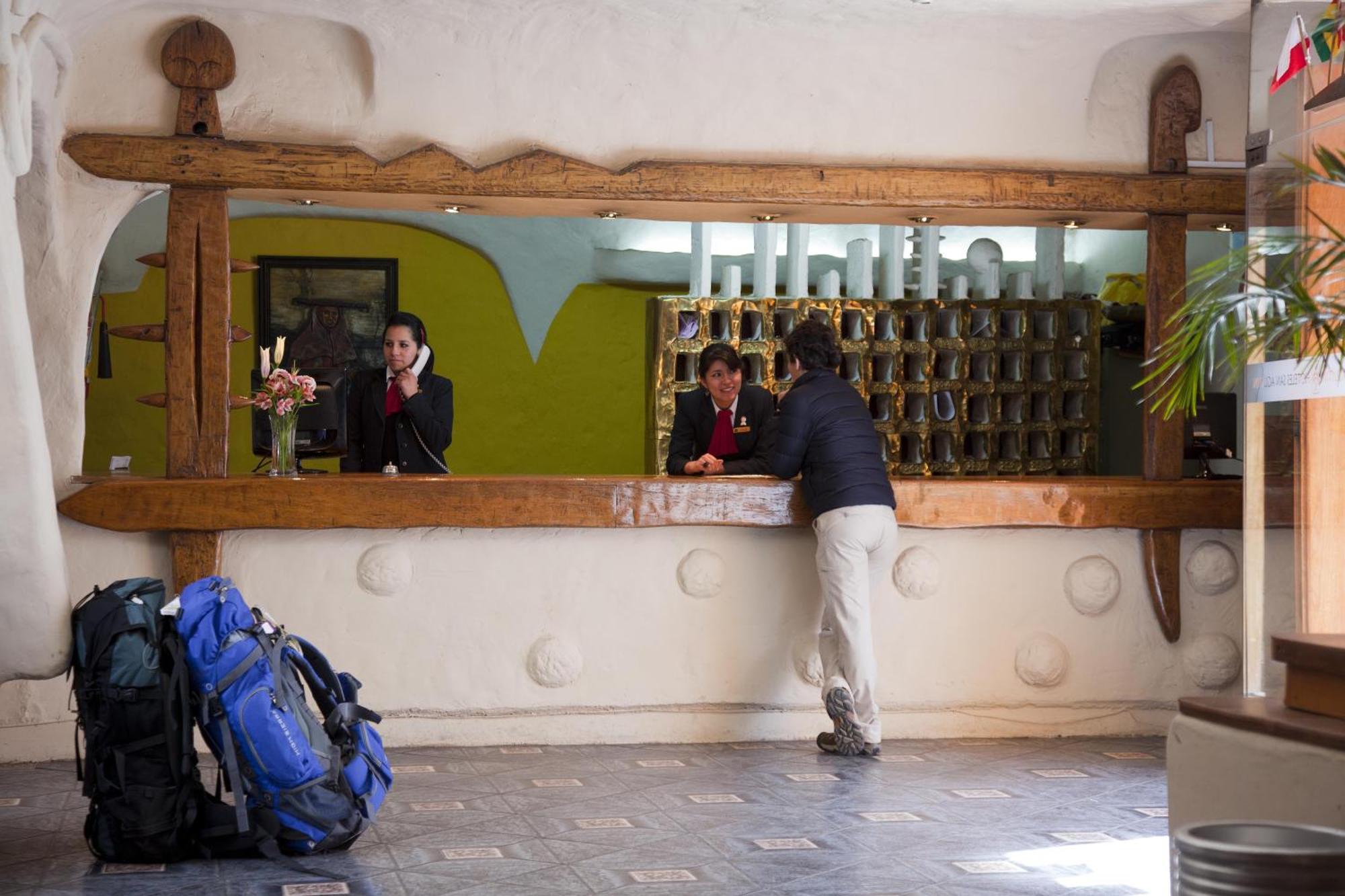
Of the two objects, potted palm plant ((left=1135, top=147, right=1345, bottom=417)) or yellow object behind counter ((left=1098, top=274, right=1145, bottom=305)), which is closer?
potted palm plant ((left=1135, top=147, right=1345, bottom=417))

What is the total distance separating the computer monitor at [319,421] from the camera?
629 centimetres

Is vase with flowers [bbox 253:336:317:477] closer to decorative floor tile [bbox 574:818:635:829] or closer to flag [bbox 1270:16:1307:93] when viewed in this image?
decorative floor tile [bbox 574:818:635:829]

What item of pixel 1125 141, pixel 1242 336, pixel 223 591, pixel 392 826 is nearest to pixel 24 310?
pixel 223 591

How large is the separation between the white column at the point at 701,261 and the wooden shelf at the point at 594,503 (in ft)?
8.57

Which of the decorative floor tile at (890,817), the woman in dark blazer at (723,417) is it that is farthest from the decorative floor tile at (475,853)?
the woman in dark blazer at (723,417)

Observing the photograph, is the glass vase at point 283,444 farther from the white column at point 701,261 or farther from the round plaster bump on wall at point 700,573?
the white column at point 701,261

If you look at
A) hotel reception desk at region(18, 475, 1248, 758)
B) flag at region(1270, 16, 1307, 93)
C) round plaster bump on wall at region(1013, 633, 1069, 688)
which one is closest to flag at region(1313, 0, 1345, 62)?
flag at region(1270, 16, 1307, 93)

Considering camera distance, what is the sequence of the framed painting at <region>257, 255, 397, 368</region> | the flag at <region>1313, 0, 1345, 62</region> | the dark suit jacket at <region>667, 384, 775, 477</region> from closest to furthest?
the flag at <region>1313, 0, 1345, 62</region>, the dark suit jacket at <region>667, 384, 775, 477</region>, the framed painting at <region>257, 255, 397, 368</region>

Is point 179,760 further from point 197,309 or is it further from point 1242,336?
point 1242,336

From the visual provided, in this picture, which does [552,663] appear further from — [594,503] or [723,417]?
[723,417]

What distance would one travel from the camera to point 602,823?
4.67m

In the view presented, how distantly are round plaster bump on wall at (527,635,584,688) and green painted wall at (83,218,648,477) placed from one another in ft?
13.0

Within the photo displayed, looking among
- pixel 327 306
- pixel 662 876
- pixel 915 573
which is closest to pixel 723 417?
pixel 915 573

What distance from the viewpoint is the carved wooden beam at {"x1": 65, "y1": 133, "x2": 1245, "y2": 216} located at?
576 centimetres
